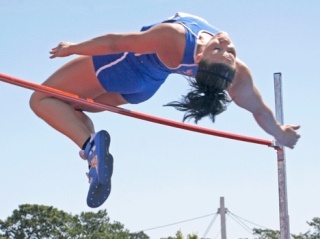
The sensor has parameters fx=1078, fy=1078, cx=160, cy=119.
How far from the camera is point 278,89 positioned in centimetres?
836

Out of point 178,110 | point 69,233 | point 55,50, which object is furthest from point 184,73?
point 69,233

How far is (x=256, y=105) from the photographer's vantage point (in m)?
6.61

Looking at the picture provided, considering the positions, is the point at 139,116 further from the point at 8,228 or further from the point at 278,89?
the point at 8,228

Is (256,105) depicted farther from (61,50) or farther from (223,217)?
(223,217)

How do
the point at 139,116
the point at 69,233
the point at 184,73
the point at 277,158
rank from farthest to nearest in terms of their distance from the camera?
the point at 69,233 < the point at 277,158 < the point at 139,116 < the point at 184,73

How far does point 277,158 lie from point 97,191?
1869 millimetres

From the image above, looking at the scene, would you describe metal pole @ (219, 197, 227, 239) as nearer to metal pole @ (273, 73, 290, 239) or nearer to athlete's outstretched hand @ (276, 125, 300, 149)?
metal pole @ (273, 73, 290, 239)

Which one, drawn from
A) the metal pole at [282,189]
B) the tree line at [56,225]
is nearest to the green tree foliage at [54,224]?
the tree line at [56,225]

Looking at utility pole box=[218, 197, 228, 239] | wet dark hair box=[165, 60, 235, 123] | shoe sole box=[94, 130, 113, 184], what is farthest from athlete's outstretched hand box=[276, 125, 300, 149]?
utility pole box=[218, 197, 228, 239]

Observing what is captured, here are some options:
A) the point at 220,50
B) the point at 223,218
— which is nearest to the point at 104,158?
the point at 220,50

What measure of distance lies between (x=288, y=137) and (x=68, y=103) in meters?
1.40

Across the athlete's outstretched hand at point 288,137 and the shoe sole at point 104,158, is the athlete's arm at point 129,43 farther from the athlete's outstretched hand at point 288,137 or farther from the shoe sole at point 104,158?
the athlete's outstretched hand at point 288,137

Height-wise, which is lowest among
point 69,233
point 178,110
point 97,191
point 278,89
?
point 97,191

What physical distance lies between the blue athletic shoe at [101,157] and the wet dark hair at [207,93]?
0.45 meters
